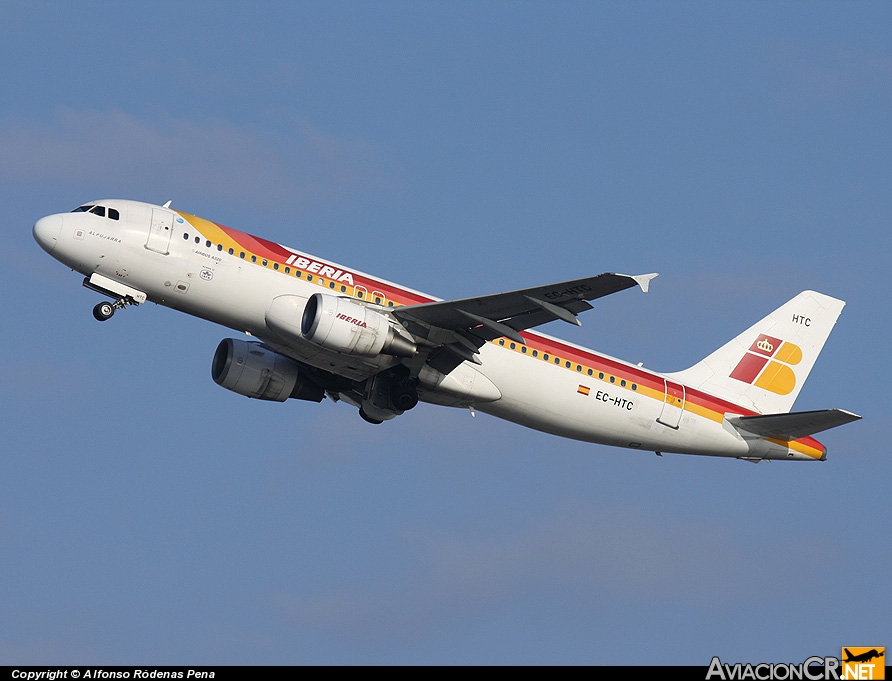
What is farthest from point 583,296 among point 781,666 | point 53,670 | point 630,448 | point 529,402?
point 53,670

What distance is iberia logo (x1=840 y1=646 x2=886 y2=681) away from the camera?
31.3 m

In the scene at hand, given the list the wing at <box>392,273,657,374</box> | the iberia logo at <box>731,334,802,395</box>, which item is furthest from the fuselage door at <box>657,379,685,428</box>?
the wing at <box>392,273,657,374</box>

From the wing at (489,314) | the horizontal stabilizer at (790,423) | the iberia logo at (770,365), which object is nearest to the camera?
the wing at (489,314)

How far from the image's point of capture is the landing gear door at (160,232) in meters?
39.5

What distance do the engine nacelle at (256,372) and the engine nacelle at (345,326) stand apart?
5827mm

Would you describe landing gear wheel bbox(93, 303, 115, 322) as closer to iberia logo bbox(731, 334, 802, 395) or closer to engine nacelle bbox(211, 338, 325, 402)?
engine nacelle bbox(211, 338, 325, 402)

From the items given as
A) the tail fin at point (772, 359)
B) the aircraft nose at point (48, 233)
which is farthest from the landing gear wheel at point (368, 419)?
the aircraft nose at point (48, 233)

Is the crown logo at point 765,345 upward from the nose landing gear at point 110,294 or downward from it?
upward

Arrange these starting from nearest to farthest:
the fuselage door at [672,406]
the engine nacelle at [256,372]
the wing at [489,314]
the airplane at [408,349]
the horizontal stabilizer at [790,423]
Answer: the wing at [489,314] → the airplane at [408,349] → the horizontal stabilizer at [790,423] → the engine nacelle at [256,372] → the fuselage door at [672,406]

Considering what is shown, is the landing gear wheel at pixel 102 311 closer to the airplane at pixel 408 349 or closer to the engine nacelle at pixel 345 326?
the airplane at pixel 408 349

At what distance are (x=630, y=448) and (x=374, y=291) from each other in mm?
10624

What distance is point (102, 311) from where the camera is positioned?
3988 centimetres

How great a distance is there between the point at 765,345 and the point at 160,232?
73.9ft

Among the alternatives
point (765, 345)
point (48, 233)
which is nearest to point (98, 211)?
point (48, 233)
